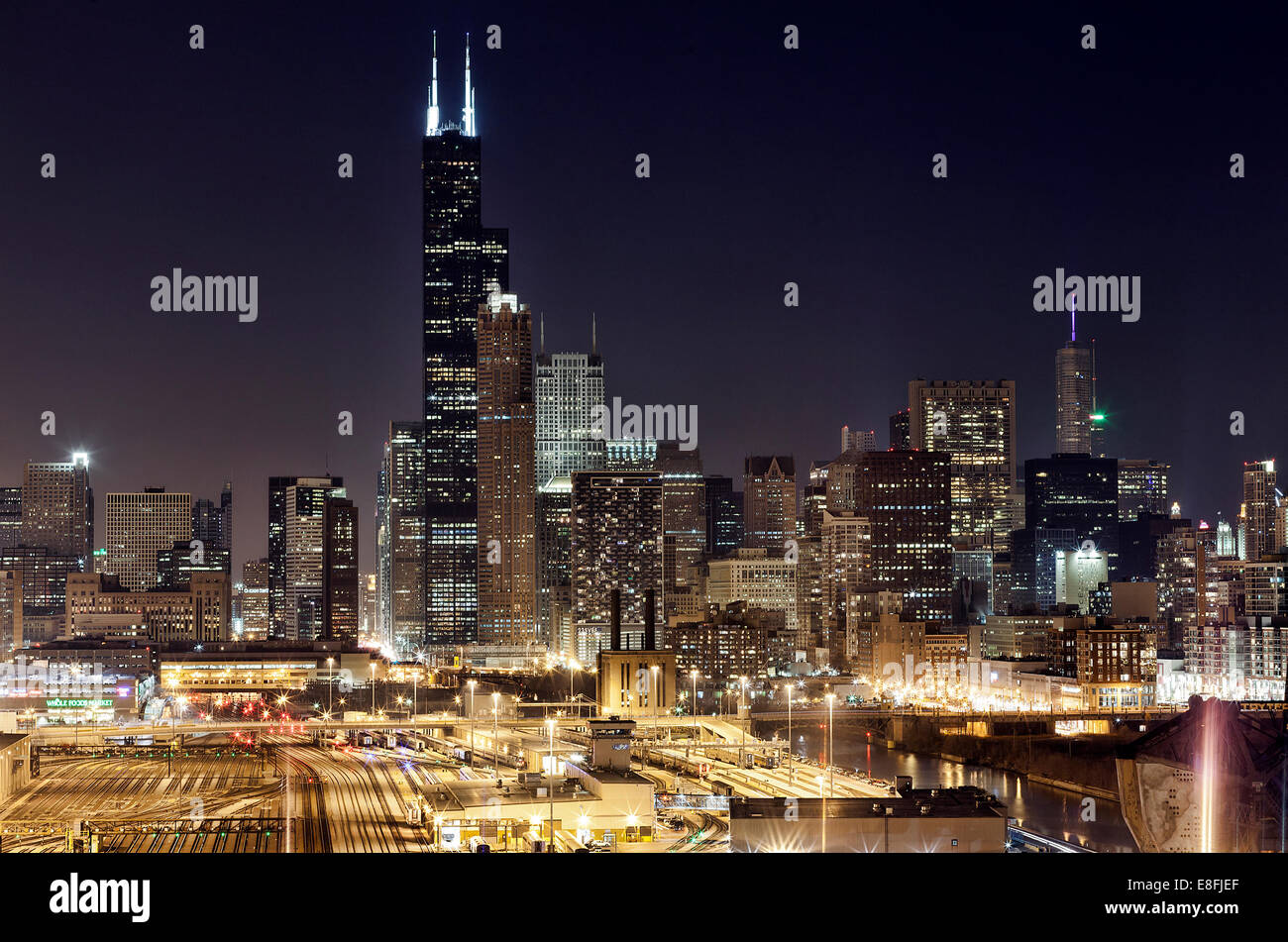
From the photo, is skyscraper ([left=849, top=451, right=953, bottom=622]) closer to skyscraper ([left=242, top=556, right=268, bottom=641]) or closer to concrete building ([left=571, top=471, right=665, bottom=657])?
concrete building ([left=571, top=471, right=665, bottom=657])

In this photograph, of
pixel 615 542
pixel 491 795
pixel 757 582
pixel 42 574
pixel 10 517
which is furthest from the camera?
pixel 757 582

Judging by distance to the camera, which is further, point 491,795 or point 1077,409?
point 1077,409

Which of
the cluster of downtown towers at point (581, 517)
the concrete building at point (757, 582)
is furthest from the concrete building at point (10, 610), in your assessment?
the concrete building at point (757, 582)

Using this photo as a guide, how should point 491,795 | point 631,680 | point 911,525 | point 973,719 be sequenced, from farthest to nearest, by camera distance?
point 911,525 < point 973,719 < point 631,680 < point 491,795

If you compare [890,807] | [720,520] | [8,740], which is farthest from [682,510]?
[890,807]

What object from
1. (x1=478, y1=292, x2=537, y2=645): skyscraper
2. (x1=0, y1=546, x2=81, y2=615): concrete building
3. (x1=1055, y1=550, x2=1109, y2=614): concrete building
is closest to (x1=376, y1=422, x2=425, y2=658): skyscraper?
(x1=478, y1=292, x2=537, y2=645): skyscraper

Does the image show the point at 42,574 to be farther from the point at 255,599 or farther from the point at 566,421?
the point at 566,421
